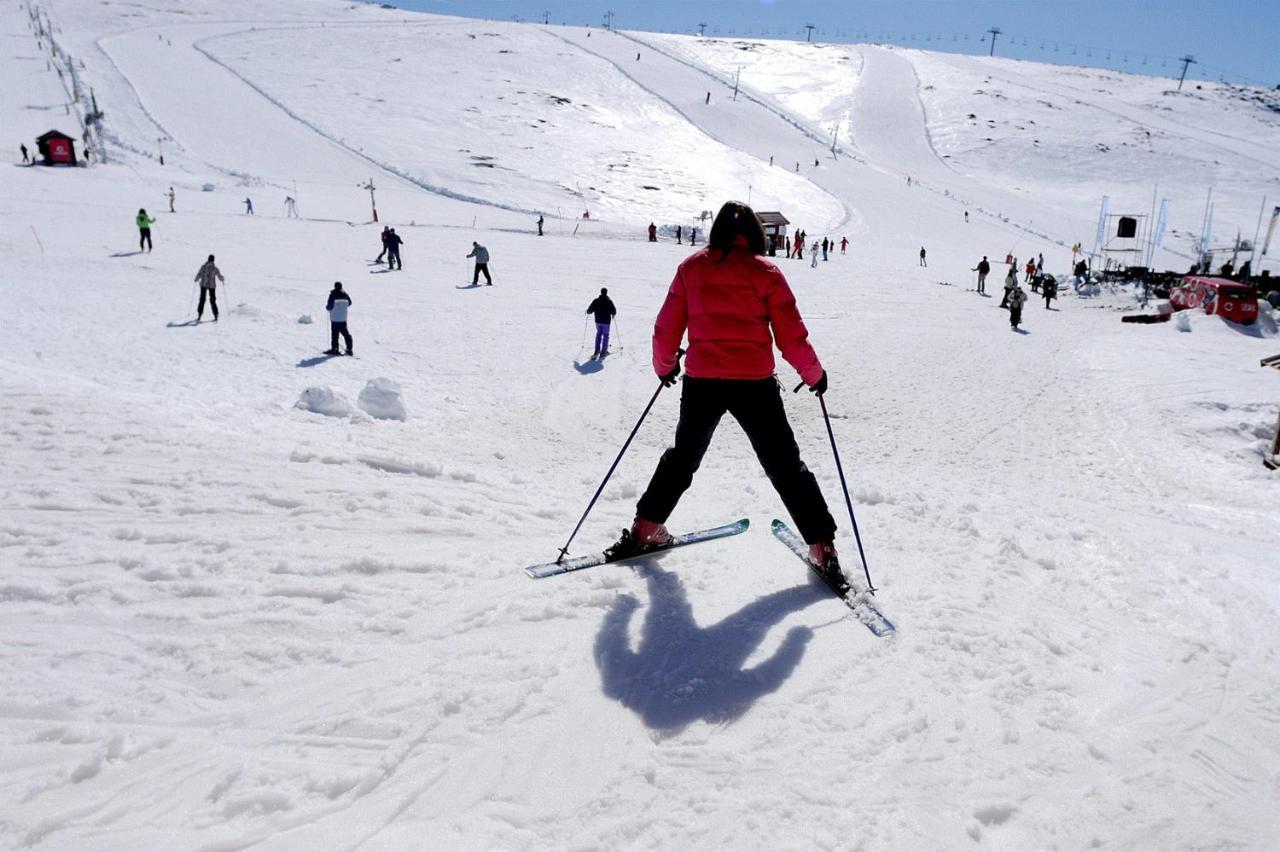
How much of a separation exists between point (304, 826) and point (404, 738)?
43 centimetres

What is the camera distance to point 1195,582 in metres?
4.02

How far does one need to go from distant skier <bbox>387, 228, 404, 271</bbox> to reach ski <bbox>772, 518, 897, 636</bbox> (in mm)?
18607

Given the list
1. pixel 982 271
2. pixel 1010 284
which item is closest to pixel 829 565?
pixel 1010 284

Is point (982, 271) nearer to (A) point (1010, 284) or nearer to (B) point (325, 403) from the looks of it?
(A) point (1010, 284)

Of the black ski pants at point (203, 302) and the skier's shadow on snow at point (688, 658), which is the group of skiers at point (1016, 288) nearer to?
the skier's shadow on snow at point (688, 658)

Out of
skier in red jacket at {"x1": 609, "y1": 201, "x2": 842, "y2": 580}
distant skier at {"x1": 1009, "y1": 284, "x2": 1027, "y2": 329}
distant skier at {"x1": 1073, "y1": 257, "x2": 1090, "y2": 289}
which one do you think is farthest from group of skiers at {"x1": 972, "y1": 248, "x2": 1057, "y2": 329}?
skier in red jacket at {"x1": 609, "y1": 201, "x2": 842, "y2": 580}

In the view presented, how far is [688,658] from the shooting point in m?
3.17

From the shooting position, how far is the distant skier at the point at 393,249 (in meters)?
20.7

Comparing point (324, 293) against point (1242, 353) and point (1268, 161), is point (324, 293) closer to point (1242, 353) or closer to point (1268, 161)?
point (1242, 353)

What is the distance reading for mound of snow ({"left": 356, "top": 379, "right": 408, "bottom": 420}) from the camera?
8492 millimetres

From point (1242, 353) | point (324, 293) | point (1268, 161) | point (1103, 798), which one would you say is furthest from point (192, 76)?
point (1268, 161)

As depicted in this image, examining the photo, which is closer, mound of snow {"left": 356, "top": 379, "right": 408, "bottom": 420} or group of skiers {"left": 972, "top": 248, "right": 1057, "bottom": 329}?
mound of snow {"left": 356, "top": 379, "right": 408, "bottom": 420}

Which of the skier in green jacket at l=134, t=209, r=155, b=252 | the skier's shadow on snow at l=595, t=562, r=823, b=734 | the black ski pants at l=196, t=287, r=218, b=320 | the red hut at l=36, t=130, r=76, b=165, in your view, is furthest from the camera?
the red hut at l=36, t=130, r=76, b=165

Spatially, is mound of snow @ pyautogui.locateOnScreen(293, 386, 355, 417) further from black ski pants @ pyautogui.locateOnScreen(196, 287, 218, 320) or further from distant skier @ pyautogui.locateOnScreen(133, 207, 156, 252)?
distant skier @ pyautogui.locateOnScreen(133, 207, 156, 252)
